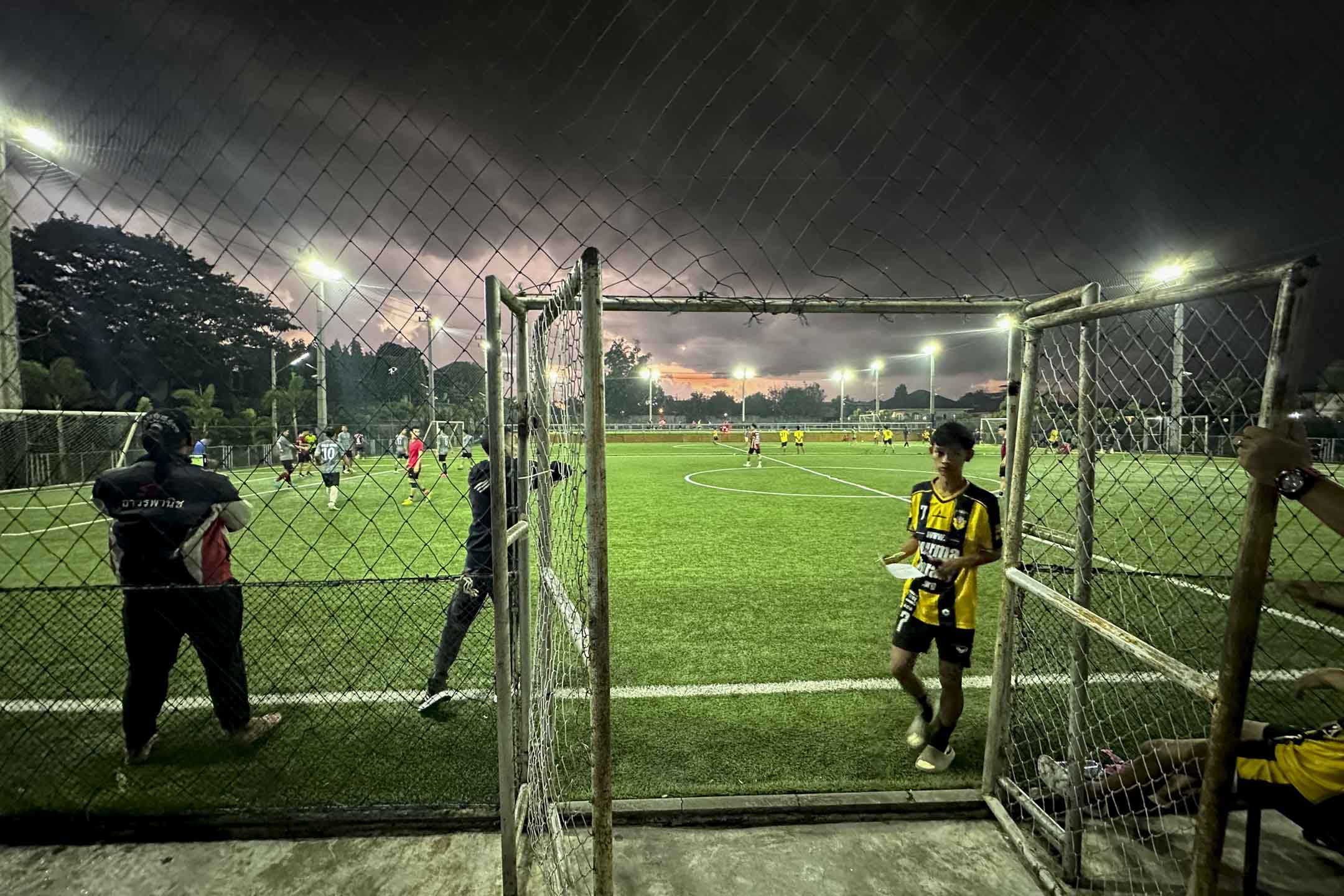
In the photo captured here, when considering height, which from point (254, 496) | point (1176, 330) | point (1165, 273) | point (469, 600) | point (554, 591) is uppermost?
point (1165, 273)

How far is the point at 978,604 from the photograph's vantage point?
6727mm

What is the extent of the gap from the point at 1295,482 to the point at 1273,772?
5.88ft

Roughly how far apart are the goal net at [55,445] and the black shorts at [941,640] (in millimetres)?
16917

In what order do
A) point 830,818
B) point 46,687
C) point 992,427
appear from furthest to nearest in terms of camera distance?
point 992,427 < point 46,687 < point 830,818

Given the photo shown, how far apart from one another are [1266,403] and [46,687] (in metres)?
7.17

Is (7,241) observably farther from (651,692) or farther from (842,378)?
(842,378)

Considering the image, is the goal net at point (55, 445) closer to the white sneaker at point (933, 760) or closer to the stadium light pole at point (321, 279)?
the stadium light pole at point (321, 279)

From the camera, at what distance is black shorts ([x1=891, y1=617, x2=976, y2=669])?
139 inches

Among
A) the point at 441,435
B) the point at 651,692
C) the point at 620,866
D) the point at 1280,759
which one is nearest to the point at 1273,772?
the point at 1280,759

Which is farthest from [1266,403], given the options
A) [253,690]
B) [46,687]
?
[46,687]

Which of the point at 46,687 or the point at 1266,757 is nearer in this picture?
the point at 1266,757

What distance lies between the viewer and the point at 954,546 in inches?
142

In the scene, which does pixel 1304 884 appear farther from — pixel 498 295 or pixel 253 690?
pixel 253 690

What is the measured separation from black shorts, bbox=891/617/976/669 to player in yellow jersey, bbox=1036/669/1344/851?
701 millimetres
